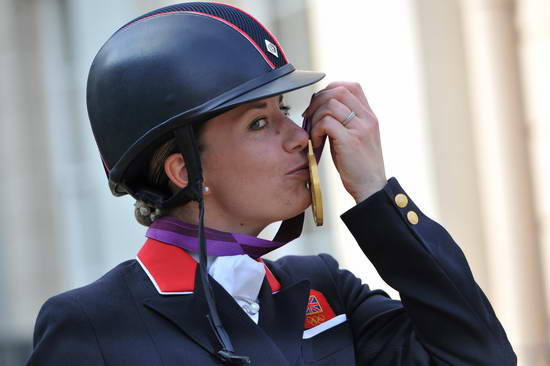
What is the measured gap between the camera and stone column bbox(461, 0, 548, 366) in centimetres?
510

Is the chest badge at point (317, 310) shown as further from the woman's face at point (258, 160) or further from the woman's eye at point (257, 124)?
the woman's eye at point (257, 124)

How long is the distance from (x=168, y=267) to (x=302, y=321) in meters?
0.35

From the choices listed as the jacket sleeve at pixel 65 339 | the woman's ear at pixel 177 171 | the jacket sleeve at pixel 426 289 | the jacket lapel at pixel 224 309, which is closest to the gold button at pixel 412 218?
the jacket sleeve at pixel 426 289

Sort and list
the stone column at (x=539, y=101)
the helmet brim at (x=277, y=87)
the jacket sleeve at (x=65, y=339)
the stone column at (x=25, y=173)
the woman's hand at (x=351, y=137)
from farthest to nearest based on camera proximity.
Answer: the stone column at (x=25, y=173) < the stone column at (x=539, y=101) < the woman's hand at (x=351, y=137) < the helmet brim at (x=277, y=87) < the jacket sleeve at (x=65, y=339)

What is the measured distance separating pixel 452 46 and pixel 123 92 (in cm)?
336

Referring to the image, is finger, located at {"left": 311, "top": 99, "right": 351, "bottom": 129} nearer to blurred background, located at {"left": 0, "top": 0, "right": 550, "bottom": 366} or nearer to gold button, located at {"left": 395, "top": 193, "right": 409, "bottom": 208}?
gold button, located at {"left": 395, "top": 193, "right": 409, "bottom": 208}

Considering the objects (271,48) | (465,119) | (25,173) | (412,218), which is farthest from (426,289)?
(25,173)

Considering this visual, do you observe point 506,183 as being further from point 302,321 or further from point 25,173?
point 25,173

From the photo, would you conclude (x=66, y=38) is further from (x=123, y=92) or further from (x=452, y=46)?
(x=123, y=92)

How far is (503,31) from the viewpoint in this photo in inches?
205

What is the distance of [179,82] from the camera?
84.8 inches

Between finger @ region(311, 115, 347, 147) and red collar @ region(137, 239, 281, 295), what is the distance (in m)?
0.42

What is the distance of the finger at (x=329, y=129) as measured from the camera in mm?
2232

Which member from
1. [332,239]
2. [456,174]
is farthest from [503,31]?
[332,239]
